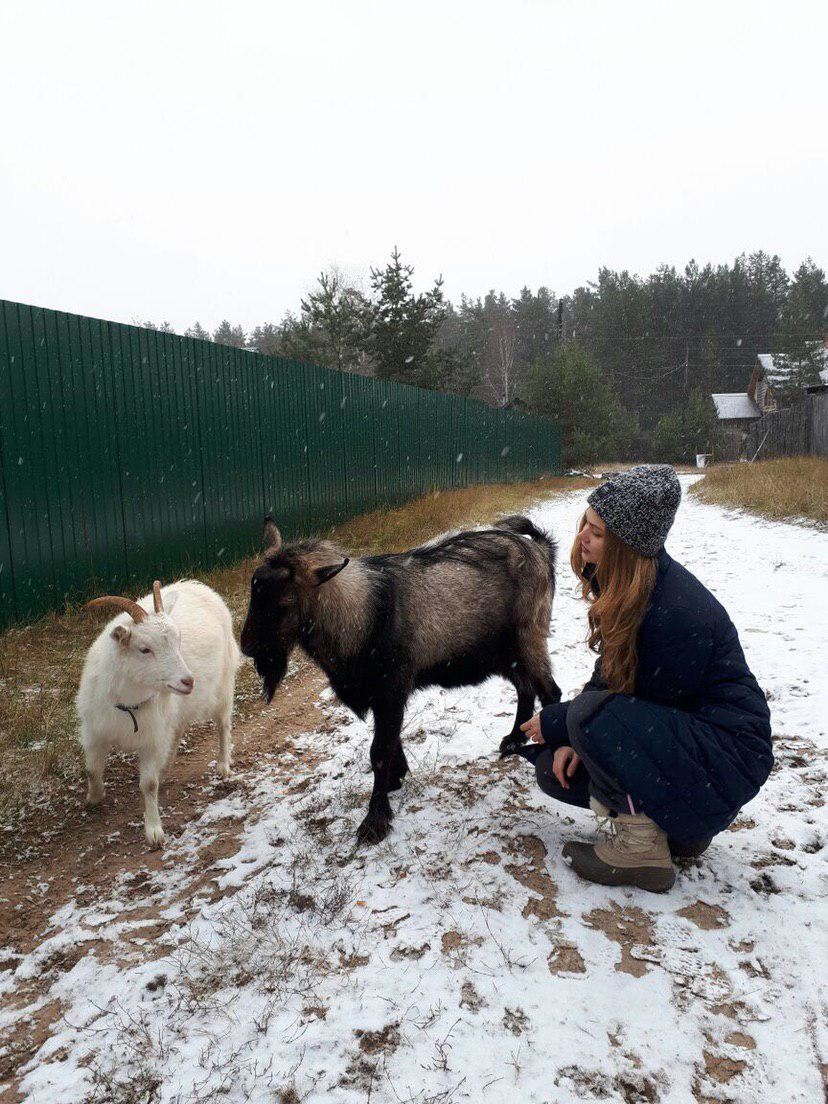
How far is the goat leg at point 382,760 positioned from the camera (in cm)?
298

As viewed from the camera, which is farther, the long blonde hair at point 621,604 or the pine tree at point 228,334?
the pine tree at point 228,334

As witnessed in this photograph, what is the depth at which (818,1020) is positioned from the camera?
1821 mm

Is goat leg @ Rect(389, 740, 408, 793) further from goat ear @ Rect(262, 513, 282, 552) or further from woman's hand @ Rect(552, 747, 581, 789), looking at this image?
goat ear @ Rect(262, 513, 282, 552)

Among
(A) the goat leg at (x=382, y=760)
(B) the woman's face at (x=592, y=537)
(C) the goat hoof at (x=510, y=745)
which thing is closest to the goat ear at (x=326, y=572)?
(A) the goat leg at (x=382, y=760)

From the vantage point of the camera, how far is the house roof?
1859 inches

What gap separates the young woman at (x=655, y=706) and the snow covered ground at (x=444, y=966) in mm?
262

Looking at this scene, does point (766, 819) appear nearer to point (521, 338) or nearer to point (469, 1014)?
point (469, 1014)

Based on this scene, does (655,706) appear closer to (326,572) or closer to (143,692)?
(326,572)

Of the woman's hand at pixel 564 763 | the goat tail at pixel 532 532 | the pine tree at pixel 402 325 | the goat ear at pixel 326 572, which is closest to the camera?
the woman's hand at pixel 564 763

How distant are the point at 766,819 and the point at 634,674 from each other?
107 cm

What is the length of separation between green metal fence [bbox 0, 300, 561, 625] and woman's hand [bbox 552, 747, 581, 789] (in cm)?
524

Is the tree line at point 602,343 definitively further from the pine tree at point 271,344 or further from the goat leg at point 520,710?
the goat leg at point 520,710

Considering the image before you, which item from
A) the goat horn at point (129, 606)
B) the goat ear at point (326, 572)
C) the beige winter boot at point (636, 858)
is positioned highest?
the goat ear at point (326, 572)

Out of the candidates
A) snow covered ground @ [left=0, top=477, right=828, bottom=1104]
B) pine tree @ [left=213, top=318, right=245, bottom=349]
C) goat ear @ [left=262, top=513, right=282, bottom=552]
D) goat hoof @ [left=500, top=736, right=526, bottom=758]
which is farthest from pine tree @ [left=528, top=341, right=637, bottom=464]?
pine tree @ [left=213, top=318, right=245, bottom=349]
